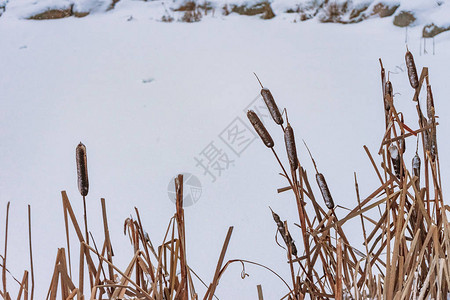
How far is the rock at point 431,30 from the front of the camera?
166 centimetres

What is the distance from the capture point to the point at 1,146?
135cm

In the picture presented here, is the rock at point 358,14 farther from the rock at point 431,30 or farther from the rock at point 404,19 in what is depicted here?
the rock at point 431,30

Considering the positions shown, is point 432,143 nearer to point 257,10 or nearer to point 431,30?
point 431,30

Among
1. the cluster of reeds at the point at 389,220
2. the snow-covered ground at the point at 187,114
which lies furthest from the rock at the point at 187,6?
the cluster of reeds at the point at 389,220

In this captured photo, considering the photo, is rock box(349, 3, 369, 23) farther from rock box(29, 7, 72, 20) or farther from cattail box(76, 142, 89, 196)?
cattail box(76, 142, 89, 196)

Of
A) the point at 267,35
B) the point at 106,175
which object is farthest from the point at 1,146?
the point at 267,35

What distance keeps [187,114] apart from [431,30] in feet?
3.11

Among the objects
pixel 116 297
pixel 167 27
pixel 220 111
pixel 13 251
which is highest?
pixel 116 297

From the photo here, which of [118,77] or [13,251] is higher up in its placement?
[118,77]

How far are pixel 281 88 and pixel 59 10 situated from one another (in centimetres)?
103

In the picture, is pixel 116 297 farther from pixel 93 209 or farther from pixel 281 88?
pixel 281 88

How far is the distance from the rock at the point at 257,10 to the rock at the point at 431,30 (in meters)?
0.57

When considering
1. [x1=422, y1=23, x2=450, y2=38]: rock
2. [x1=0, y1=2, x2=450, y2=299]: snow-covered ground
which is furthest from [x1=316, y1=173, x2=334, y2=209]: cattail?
[x1=422, y1=23, x2=450, y2=38]: rock

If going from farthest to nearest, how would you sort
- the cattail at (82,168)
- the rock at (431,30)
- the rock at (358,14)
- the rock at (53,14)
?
the rock at (53,14), the rock at (358,14), the rock at (431,30), the cattail at (82,168)
